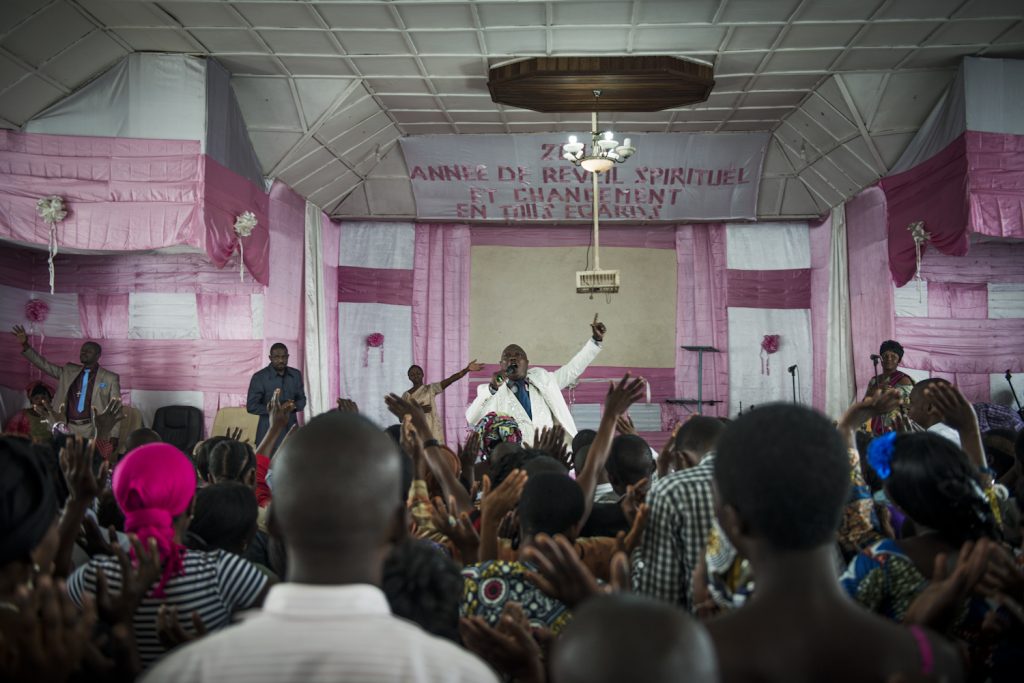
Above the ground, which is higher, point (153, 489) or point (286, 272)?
point (286, 272)

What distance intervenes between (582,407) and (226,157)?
5.16m

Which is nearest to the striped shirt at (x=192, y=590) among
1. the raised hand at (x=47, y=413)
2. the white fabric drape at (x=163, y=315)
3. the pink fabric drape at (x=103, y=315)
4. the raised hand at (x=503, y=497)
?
the raised hand at (x=503, y=497)

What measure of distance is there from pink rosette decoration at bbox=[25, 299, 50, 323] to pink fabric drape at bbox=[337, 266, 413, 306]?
3.33 meters

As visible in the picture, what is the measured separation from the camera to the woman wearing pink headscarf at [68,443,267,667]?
6.27 feet

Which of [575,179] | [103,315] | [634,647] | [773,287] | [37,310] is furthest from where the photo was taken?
[773,287]

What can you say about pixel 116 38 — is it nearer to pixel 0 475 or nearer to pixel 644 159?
pixel 644 159

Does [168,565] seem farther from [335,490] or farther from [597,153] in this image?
[597,153]

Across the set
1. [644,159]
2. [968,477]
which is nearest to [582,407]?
[644,159]

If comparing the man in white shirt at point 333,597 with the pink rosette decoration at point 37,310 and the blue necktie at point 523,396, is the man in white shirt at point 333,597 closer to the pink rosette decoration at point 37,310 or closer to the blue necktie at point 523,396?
the blue necktie at point 523,396

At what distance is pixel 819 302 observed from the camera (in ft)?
34.8

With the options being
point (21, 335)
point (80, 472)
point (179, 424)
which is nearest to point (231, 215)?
point (21, 335)

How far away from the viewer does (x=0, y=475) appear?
1.66m

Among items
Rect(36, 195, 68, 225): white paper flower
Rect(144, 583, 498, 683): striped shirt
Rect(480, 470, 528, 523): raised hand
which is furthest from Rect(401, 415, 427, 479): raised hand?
Rect(36, 195, 68, 225): white paper flower

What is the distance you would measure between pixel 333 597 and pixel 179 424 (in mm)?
8123
